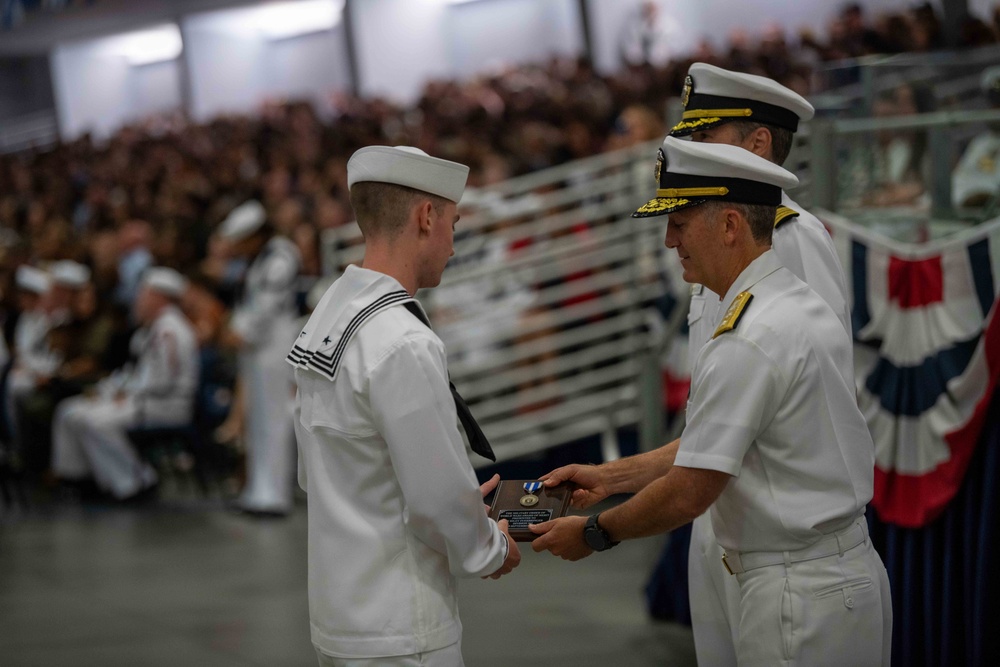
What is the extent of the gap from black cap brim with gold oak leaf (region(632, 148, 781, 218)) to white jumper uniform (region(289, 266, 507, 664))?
0.49 meters

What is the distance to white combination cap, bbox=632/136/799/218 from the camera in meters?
1.97

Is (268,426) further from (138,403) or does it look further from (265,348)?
(138,403)

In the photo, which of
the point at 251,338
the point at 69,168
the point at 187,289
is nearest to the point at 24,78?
the point at 69,168

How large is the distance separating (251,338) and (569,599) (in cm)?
254

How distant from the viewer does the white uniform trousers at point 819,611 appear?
196cm

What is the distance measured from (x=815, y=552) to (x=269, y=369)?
4841 mm

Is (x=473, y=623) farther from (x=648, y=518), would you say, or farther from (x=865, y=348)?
(x=648, y=518)

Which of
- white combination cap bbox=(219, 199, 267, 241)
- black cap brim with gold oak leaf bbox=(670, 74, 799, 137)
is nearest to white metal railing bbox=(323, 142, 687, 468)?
white combination cap bbox=(219, 199, 267, 241)

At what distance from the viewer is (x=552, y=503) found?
233cm

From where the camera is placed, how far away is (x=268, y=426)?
21.4ft

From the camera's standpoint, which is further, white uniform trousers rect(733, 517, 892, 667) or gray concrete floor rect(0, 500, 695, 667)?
gray concrete floor rect(0, 500, 695, 667)

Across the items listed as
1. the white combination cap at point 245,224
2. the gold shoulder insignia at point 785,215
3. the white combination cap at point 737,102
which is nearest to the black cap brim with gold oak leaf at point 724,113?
the white combination cap at point 737,102

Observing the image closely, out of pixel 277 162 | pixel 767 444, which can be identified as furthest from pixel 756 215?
pixel 277 162

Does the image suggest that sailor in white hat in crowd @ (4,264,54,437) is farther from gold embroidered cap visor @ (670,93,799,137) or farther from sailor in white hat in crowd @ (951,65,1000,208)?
gold embroidered cap visor @ (670,93,799,137)
